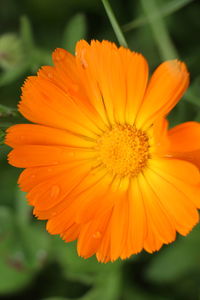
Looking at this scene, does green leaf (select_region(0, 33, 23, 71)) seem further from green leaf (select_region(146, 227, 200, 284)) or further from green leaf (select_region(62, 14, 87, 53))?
green leaf (select_region(146, 227, 200, 284))

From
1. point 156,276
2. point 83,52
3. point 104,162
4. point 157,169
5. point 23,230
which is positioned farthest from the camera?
point 23,230

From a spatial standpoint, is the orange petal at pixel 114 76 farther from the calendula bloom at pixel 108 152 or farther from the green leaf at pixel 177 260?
the green leaf at pixel 177 260

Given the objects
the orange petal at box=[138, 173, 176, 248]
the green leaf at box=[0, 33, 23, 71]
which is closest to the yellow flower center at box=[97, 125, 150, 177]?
the orange petal at box=[138, 173, 176, 248]

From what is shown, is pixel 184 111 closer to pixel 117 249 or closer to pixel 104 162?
pixel 104 162

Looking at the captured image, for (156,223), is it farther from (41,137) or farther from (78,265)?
(78,265)

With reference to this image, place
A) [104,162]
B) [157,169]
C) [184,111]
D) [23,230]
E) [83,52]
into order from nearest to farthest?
[83,52]
[157,169]
[104,162]
[184,111]
[23,230]

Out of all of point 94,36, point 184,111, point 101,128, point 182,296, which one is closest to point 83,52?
point 101,128

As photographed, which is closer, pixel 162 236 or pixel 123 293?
pixel 162 236
